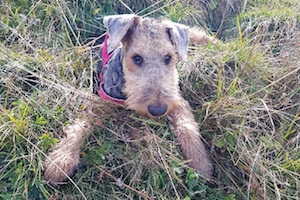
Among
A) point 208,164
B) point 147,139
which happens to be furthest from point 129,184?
point 208,164

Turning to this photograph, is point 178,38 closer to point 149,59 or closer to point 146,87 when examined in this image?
point 149,59

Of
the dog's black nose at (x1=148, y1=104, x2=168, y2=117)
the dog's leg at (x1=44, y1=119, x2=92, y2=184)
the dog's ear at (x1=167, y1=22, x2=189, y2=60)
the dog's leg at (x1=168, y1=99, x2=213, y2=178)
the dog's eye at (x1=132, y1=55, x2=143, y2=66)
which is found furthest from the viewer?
the dog's ear at (x1=167, y1=22, x2=189, y2=60)

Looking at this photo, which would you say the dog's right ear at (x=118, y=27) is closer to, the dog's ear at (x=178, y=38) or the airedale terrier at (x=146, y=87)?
the airedale terrier at (x=146, y=87)

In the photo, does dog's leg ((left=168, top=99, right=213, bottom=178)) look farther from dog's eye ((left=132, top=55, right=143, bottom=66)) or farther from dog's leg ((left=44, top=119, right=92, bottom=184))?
dog's leg ((left=44, top=119, right=92, bottom=184))

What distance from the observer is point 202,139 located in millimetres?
3070

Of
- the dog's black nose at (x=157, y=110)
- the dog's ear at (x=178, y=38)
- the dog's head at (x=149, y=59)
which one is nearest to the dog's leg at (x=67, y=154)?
the dog's head at (x=149, y=59)

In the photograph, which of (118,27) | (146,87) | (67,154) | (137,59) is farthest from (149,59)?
(67,154)

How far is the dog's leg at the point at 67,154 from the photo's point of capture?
8.43 feet

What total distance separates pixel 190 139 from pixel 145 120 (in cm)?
38

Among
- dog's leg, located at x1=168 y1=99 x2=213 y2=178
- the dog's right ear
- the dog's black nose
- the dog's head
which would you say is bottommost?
dog's leg, located at x1=168 y1=99 x2=213 y2=178

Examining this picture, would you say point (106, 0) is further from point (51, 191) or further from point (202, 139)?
point (51, 191)

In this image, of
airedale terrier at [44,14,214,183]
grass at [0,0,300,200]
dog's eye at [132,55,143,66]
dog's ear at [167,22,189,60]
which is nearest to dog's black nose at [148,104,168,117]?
airedale terrier at [44,14,214,183]

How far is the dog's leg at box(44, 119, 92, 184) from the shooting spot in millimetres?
2568

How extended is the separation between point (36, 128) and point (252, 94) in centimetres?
173
